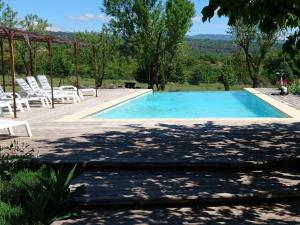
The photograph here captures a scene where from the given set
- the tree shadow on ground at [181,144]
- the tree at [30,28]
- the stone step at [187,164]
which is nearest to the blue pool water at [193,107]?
the tree shadow on ground at [181,144]

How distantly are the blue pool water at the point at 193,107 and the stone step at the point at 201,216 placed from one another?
262 inches

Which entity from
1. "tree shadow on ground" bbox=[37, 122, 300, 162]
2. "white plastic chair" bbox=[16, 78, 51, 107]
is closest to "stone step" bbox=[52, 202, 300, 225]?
"tree shadow on ground" bbox=[37, 122, 300, 162]

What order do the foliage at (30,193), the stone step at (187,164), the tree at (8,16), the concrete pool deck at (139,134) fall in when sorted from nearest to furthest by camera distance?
the foliage at (30,193) < the stone step at (187,164) < the concrete pool deck at (139,134) < the tree at (8,16)

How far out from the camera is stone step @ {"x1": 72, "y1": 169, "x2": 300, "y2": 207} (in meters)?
4.57

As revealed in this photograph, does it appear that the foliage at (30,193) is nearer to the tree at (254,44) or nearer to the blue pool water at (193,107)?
the blue pool water at (193,107)

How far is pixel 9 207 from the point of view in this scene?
4.25 metres

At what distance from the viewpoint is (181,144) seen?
6.75m

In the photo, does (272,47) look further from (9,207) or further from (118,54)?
(9,207)

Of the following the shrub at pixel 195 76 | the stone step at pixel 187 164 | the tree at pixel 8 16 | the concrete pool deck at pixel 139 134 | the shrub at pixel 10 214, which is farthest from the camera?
the shrub at pixel 195 76

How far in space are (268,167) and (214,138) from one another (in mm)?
1640

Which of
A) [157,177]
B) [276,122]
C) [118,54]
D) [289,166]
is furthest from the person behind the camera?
[118,54]

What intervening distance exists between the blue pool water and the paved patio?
3.92 meters

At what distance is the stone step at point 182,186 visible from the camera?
4566 mm

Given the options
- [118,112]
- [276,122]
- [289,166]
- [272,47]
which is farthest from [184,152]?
[272,47]
